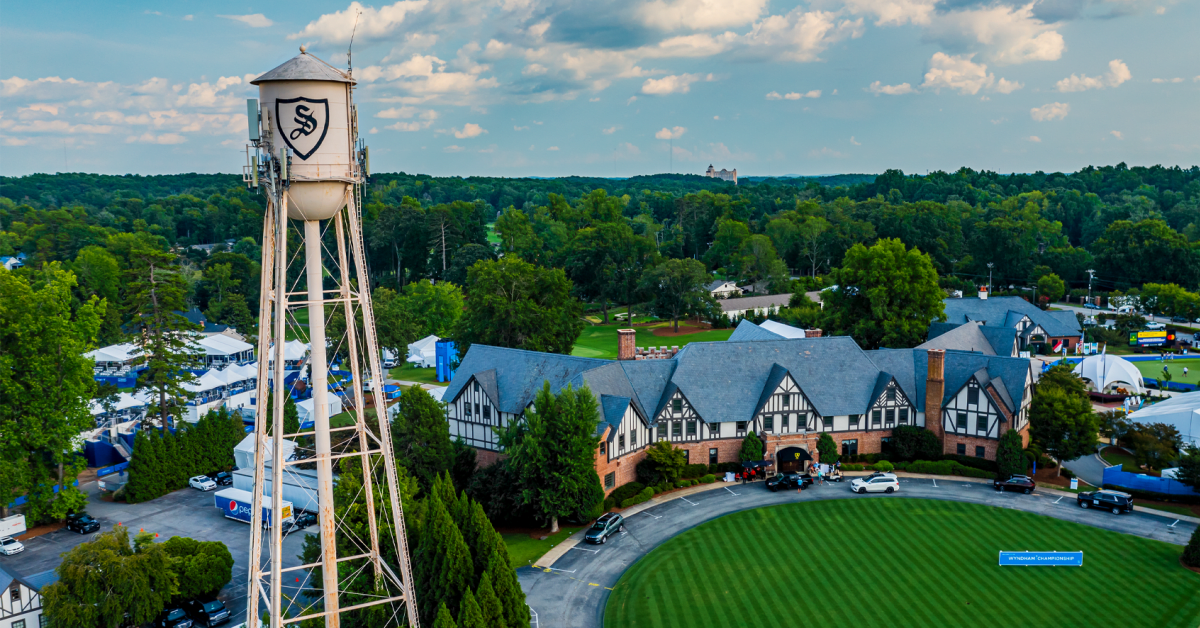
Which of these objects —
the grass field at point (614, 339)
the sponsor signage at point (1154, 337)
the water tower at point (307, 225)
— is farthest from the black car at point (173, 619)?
the sponsor signage at point (1154, 337)

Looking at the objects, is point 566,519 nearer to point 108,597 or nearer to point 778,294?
point 108,597

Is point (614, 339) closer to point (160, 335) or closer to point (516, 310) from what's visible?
point (516, 310)

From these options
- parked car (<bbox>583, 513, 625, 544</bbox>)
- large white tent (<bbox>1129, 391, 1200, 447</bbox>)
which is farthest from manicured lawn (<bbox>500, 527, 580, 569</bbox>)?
large white tent (<bbox>1129, 391, 1200, 447</bbox>)

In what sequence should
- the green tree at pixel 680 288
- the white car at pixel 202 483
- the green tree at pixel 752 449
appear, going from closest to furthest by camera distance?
the green tree at pixel 752 449 < the white car at pixel 202 483 < the green tree at pixel 680 288

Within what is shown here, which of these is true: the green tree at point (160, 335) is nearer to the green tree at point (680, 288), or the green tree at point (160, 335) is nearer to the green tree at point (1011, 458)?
the green tree at point (1011, 458)

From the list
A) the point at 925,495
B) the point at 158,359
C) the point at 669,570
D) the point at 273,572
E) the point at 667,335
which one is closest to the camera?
the point at 273,572

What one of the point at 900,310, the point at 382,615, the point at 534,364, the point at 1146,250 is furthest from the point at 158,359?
the point at 1146,250
